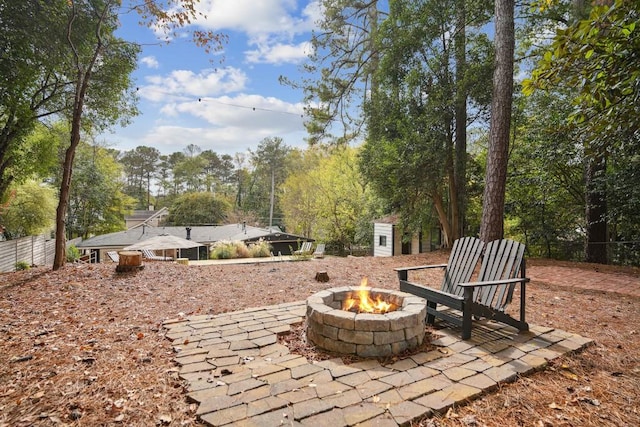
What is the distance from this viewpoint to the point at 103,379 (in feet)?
7.62

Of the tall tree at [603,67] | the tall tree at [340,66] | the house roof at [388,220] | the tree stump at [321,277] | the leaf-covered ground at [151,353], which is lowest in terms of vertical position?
the leaf-covered ground at [151,353]

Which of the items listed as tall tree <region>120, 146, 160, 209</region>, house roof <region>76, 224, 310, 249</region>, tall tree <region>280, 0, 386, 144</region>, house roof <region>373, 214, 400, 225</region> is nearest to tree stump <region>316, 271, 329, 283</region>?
tall tree <region>280, 0, 386, 144</region>

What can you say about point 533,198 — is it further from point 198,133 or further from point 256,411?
point 198,133

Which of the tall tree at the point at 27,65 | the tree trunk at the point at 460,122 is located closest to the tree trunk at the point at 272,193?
the tree trunk at the point at 460,122

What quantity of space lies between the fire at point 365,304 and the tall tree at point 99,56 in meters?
5.86

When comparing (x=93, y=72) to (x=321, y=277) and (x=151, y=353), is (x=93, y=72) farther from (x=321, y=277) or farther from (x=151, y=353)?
(x=151, y=353)

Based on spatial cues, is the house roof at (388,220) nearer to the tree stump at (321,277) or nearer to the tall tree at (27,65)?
the tree stump at (321,277)

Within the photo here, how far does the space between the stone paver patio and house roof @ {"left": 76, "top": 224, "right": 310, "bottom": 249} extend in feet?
48.6

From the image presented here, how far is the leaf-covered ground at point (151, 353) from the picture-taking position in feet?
6.37

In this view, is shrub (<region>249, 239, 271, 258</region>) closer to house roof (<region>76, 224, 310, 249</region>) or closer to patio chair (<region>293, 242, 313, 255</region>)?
patio chair (<region>293, 242, 313, 255</region>)

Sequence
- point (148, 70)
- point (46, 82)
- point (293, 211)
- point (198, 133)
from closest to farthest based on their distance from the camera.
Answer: point (46, 82), point (148, 70), point (293, 211), point (198, 133)

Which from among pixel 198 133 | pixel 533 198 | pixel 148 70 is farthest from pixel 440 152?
pixel 198 133

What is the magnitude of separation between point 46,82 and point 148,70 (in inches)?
78.0

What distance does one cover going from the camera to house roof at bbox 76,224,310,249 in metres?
16.4
